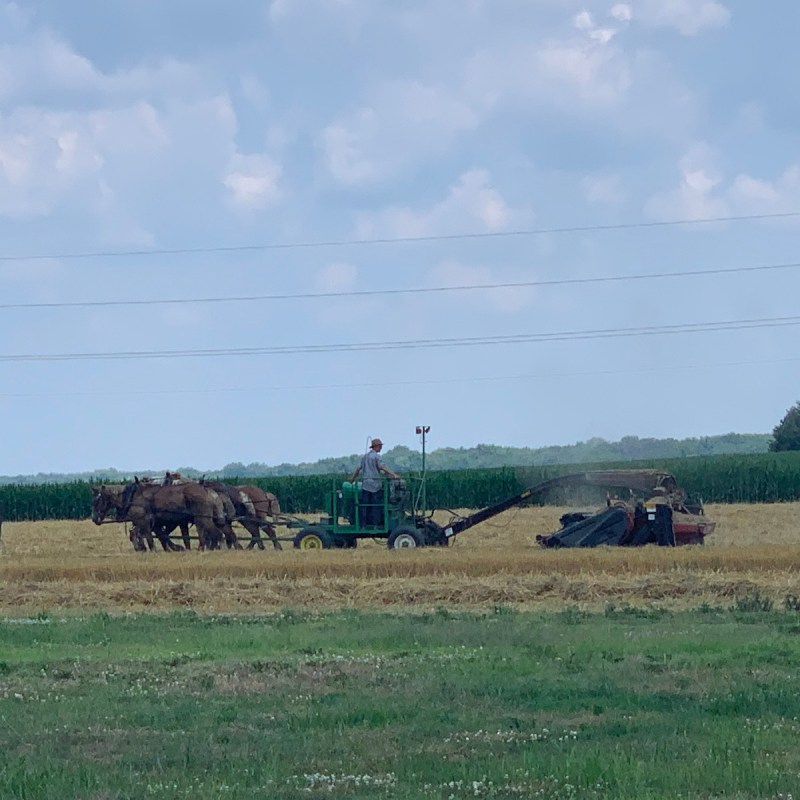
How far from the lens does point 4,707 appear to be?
9.79 metres

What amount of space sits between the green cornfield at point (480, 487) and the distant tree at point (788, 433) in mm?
15058

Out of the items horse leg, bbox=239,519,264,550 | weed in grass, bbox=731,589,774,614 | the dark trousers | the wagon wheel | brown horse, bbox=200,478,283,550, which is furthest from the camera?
brown horse, bbox=200,478,283,550

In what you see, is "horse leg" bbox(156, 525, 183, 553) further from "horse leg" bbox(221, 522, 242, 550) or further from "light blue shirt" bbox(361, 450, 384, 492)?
"light blue shirt" bbox(361, 450, 384, 492)

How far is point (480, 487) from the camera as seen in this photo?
55.2m

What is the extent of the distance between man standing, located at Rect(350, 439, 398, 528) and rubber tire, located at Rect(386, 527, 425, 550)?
0.49 m

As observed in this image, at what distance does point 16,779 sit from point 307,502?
48.9m

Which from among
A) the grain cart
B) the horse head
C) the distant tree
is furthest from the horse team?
the distant tree

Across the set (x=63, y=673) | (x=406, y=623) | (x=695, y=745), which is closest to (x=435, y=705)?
(x=695, y=745)

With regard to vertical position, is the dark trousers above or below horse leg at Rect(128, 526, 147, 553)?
above

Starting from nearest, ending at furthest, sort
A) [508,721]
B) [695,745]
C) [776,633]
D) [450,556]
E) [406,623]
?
[695,745] → [508,721] → [776,633] → [406,623] → [450,556]

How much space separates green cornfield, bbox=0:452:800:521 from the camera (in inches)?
2164

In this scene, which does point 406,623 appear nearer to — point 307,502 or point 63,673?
point 63,673

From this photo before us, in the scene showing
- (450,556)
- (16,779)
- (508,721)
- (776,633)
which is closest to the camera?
(16,779)

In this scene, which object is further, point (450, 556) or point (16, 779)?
point (450, 556)
